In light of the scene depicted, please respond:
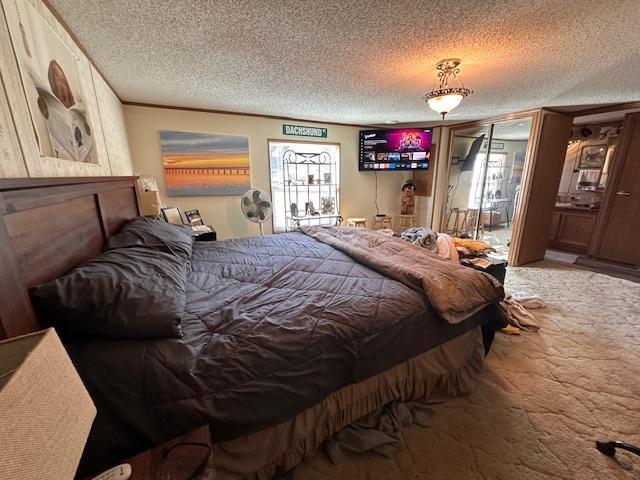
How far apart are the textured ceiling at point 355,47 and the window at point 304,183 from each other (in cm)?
130

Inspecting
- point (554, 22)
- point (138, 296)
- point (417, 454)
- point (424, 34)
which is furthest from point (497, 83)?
point (138, 296)

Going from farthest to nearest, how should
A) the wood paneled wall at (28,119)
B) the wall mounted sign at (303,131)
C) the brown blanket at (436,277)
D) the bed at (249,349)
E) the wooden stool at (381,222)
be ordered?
the wooden stool at (381,222)
the wall mounted sign at (303,131)
the brown blanket at (436,277)
the wood paneled wall at (28,119)
the bed at (249,349)

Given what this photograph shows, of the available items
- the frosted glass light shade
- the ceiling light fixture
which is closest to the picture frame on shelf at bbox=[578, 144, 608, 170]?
the ceiling light fixture

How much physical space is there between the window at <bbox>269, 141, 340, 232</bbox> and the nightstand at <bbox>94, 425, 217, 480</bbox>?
11.7ft

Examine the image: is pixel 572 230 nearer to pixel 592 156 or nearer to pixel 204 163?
pixel 592 156

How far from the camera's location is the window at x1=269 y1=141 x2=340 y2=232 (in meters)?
4.12

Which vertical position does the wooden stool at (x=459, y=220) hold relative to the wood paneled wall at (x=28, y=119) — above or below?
below

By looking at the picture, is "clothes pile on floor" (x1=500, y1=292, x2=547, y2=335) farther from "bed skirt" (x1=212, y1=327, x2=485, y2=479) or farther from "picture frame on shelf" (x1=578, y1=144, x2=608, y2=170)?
"picture frame on shelf" (x1=578, y1=144, x2=608, y2=170)

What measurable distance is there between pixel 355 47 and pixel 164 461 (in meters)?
2.33

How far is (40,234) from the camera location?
2.98ft

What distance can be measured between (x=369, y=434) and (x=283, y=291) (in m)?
0.84

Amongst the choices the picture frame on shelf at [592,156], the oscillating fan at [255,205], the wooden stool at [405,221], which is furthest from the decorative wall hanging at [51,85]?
the picture frame on shelf at [592,156]

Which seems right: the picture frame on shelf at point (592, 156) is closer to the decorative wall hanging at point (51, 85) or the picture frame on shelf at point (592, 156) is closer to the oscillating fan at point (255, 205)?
the oscillating fan at point (255, 205)

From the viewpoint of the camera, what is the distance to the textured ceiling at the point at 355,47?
1.37 metres
